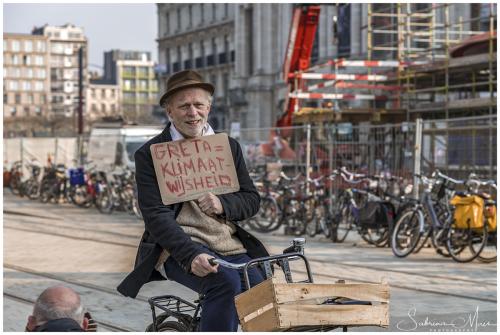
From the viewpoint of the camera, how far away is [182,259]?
472cm

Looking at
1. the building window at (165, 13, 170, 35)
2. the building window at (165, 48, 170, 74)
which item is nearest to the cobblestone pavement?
the building window at (165, 48, 170, 74)

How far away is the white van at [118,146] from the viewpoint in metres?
25.2

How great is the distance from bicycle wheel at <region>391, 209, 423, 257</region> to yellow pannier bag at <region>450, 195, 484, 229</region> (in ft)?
2.61

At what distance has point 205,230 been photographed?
4.95m

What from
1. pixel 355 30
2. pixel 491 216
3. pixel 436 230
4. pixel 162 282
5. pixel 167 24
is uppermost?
pixel 167 24

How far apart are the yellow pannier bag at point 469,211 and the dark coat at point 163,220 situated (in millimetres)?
7853

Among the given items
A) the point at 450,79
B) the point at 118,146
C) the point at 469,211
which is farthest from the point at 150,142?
the point at 450,79

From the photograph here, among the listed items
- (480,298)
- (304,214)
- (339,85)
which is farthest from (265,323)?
(339,85)

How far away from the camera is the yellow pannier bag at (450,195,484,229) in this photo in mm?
12602

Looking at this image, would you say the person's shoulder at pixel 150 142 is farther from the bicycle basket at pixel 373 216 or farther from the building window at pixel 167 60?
the building window at pixel 167 60

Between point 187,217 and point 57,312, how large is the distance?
45.7 inches
